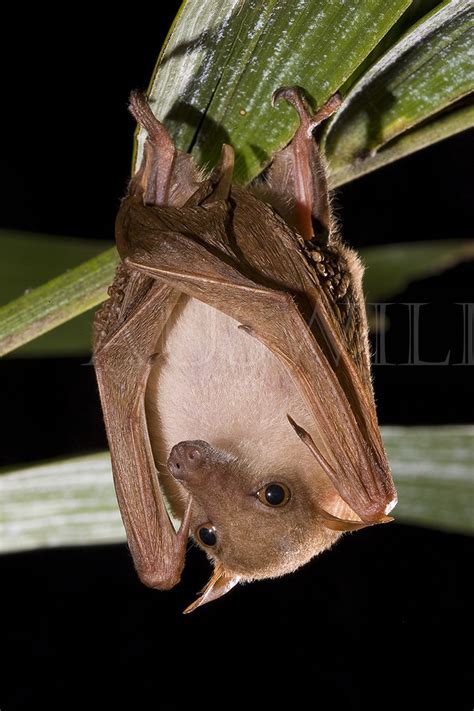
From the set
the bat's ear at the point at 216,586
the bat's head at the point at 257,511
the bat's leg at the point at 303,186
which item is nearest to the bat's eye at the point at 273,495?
→ the bat's head at the point at 257,511

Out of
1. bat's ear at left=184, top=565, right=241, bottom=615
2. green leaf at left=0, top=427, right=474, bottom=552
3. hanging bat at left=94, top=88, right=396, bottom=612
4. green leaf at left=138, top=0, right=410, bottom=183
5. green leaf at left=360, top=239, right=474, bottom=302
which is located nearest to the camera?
green leaf at left=138, top=0, right=410, bottom=183

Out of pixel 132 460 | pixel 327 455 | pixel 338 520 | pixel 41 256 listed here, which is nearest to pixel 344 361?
pixel 327 455

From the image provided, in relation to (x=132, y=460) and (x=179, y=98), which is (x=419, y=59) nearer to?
(x=179, y=98)

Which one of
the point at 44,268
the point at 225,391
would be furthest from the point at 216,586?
the point at 44,268

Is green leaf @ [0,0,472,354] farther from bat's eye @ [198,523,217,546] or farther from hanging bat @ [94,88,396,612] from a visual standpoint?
bat's eye @ [198,523,217,546]

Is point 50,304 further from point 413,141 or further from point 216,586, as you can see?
point 413,141

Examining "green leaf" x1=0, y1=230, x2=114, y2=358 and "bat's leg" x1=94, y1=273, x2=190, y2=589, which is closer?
"bat's leg" x1=94, y1=273, x2=190, y2=589

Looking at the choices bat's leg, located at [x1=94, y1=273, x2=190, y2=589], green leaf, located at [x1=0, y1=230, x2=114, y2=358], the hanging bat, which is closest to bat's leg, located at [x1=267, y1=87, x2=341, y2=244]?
the hanging bat
